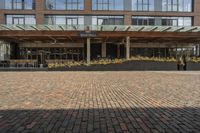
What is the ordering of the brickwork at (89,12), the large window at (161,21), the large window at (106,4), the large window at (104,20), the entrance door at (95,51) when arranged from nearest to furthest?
the brickwork at (89,12) → the large window at (106,4) → the large window at (104,20) → the large window at (161,21) → the entrance door at (95,51)

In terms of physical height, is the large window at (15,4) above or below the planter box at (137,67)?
above

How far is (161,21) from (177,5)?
335 cm

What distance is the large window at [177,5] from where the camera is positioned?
1815 inches

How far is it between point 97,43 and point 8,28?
56.5 feet

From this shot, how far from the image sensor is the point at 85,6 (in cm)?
4525

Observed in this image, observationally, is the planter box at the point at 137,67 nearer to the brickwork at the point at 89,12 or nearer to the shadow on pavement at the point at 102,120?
the brickwork at the point at 89,12

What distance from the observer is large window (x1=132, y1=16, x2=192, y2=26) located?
1806 inches

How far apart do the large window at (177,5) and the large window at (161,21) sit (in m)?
1.33

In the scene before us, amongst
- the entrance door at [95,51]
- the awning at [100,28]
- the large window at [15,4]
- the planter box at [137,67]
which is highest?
the large window at [15,4]

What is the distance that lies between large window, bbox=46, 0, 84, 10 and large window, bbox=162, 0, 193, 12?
12.2 meters

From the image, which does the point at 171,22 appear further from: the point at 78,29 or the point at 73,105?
the point at 73,105

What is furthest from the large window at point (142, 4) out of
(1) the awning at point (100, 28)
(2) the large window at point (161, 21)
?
(1) the awning at point (100, 28)

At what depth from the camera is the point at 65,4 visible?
4491 cm

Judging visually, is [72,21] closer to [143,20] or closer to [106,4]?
[106,4]
